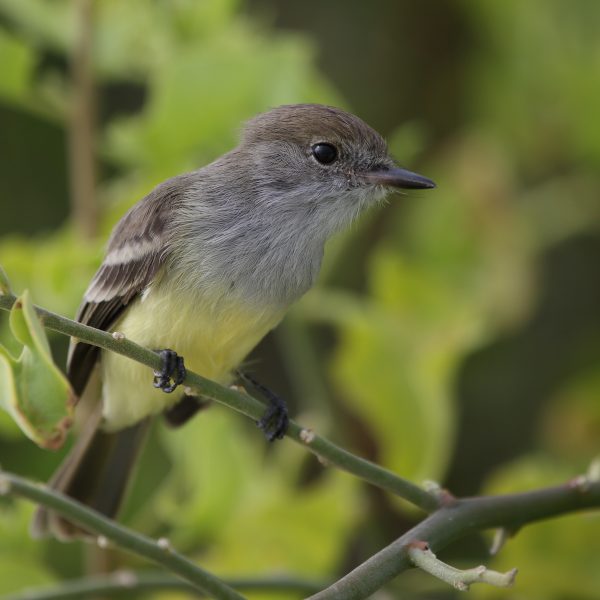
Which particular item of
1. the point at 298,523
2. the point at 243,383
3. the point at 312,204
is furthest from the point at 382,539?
the point at 312,204

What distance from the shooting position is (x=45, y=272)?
2686 mm

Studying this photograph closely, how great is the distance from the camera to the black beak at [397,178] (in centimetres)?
258

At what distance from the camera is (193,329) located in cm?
242

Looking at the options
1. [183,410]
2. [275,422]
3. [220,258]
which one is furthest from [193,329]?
[183,410]

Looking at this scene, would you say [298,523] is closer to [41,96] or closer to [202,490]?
[202,490]

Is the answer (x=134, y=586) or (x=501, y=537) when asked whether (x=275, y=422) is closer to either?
(x=134, y=586)

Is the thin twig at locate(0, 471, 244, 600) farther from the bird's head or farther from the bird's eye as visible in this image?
the bird's eye

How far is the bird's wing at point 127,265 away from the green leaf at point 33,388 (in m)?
0.85

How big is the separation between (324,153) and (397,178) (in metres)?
0.19

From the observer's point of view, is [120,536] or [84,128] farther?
[84,128]

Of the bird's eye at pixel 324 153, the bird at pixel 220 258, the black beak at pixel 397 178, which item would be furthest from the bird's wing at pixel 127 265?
the black beak at pixel 397 178

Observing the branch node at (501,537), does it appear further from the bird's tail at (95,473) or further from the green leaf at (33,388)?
the bird's tail at (95,473)

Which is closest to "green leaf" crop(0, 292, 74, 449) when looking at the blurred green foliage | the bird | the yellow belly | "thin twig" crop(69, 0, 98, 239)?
the bird

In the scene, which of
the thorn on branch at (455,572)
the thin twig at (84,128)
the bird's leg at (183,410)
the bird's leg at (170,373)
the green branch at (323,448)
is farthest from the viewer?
the thin twig at (84,128)
